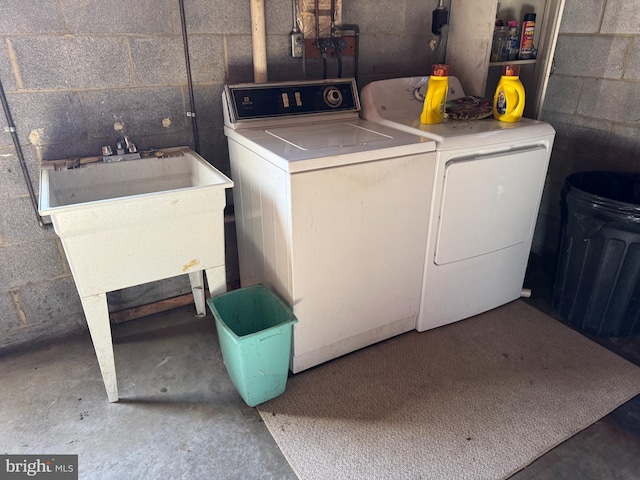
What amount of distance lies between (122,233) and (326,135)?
2.93 feet

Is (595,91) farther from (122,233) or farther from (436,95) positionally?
(122,233)

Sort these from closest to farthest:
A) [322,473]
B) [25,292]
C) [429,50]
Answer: [322,473], [25,292], [429,50]

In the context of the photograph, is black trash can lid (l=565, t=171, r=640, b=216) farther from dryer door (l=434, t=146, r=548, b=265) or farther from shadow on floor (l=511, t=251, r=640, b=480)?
shadow on floor (l=511, t=251, r=640, b=480)

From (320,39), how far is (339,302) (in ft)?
4.26

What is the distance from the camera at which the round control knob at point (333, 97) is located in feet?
7.02

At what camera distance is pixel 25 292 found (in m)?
1.97

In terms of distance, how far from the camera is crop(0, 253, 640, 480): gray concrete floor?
1.46 meters

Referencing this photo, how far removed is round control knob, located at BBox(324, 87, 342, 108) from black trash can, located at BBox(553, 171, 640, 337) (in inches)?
45.4

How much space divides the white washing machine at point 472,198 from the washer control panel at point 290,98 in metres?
0.11

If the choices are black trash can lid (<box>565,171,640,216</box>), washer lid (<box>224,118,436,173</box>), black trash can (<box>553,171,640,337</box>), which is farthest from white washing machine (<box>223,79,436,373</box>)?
black trash can lid (<box>565,171,640,216</box>)

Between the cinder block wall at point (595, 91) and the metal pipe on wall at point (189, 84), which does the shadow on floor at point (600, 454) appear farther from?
the metal pipe on wall at point (189, 84)

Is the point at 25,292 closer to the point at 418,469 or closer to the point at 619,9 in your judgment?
the point at 418,469

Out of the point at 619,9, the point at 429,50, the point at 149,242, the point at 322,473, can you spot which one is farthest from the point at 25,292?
the point at 619,9

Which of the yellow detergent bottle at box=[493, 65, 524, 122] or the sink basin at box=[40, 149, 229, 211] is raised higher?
the yellow detergent bottle at box=[493, 65, 524, 122]
